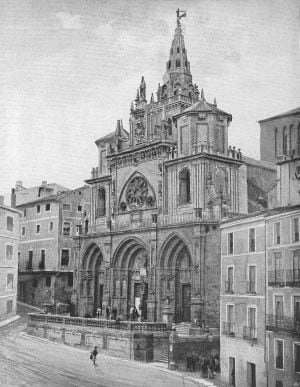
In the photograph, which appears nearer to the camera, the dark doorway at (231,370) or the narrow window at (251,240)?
the dark doorway at (231,370)

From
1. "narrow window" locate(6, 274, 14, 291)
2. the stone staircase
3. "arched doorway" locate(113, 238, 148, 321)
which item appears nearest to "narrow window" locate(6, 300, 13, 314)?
"narrow window" locate(6, 274, 14, 291)

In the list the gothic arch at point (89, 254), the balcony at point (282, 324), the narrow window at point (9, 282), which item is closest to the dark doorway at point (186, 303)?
the gothic arch at point (89, 254)

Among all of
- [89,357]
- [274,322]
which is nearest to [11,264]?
[89,357]

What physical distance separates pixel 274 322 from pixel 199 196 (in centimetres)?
873

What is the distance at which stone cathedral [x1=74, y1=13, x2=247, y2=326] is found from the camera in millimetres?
20703

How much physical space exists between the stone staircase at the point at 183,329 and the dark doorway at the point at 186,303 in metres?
1.06

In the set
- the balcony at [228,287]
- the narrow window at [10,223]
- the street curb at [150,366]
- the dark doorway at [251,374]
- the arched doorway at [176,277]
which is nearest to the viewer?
the dark doorway at [251,374]

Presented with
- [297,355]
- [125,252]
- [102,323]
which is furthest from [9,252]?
[297,355]

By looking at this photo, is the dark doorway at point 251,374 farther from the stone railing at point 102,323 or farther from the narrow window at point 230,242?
the stone railing at point 102,323

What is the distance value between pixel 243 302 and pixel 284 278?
2377mm

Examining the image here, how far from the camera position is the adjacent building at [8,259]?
17641 millimetres

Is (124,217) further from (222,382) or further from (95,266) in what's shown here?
(222,382)

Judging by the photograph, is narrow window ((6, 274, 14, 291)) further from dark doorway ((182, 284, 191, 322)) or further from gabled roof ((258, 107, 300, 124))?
gabled roof ((258, 107, 300, 124))

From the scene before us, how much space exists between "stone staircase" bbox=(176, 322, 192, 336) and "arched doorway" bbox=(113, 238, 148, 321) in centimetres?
304
